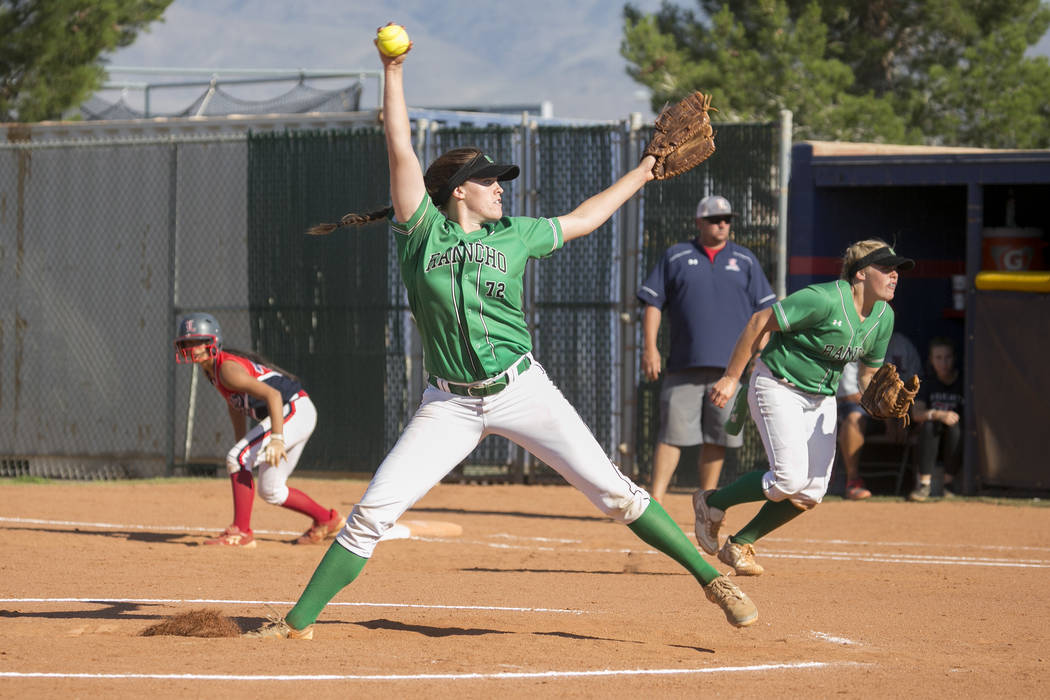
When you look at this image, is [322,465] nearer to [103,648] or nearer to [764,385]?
[764,385]

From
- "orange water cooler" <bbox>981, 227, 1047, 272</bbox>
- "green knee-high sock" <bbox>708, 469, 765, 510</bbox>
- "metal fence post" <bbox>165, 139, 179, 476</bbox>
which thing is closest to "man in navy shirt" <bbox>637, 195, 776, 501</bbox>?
"green knee-high sock" <bbox>708, 469, 765, 510</bbox>

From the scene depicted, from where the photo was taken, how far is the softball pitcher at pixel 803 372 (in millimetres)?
7496

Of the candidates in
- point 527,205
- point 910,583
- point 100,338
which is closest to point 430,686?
point 910,583

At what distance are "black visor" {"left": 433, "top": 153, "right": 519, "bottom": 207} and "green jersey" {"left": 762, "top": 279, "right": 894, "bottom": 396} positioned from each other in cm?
213

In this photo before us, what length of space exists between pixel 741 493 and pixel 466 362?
2.64 meters

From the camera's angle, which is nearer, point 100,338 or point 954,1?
point 100,338

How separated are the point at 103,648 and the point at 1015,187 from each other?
1109cm

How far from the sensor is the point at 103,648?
5789 mm

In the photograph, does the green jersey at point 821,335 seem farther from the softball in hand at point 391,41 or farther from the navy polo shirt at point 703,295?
the navy polo shirt at point 703,295

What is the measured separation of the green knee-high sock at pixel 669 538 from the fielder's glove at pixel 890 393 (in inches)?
82.5

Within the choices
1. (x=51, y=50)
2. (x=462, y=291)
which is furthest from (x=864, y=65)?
(x=462, y=291)

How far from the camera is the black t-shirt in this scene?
12.8 meters

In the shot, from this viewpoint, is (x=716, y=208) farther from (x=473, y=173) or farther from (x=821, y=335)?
(x=473, y=173)

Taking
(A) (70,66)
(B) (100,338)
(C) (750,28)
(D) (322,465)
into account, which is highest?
(C) (750,28)
